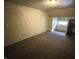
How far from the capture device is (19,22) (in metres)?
5.18

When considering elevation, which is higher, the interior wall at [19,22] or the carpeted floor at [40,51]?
the interior wall at [19,22]

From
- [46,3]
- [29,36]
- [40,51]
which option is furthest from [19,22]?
[40,51]

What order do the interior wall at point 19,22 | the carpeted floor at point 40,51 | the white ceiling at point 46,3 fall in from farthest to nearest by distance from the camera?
the white ceiling at point 46,3
the interior wall at point 19,22
the carpeted floor at point 40,51

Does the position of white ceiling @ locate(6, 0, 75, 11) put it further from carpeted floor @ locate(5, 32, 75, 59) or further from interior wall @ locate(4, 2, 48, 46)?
carpeted floor @ locate(5, 32, 75, 59)

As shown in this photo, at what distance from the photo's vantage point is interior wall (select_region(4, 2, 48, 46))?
14.1 ft

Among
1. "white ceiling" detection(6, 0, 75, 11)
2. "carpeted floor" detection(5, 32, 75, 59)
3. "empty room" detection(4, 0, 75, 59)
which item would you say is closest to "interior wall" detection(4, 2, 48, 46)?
"empty room" detection(4, 0, 75, 59)

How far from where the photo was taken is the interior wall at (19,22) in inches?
169

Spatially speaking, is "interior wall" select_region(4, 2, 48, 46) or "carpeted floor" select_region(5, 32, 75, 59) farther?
"interior wall" select_region(4, 2, 48, 46)

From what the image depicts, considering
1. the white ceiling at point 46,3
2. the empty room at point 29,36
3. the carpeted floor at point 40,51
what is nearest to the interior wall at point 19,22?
the empty room at point 29,36

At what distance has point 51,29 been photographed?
9.57 m

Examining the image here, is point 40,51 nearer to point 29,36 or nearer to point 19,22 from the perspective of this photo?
point 19,22

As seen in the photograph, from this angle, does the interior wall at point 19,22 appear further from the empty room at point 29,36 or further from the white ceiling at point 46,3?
the white ceiling at point 46,3
